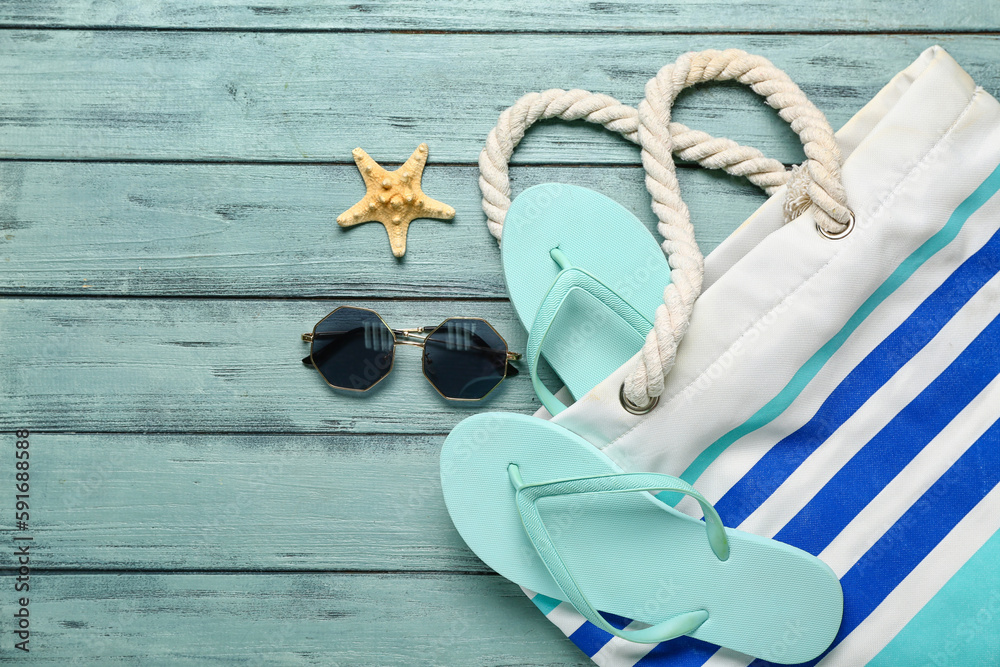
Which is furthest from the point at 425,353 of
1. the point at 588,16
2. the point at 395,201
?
the point at 588,16

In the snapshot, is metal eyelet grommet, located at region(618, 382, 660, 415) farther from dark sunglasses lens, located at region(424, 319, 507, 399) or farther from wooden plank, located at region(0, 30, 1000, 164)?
wooden plank, located at region(0, 30, 1000, 164)

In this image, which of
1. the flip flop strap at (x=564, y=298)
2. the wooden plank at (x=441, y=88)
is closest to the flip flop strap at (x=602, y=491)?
the flip flop strap at (x=564, y=298)

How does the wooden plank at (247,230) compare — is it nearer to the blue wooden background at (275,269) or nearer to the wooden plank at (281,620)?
the blue wooden background at (275,269)

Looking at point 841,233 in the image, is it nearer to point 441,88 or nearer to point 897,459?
point 897,459

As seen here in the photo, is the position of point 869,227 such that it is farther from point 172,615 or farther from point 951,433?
point 172,615

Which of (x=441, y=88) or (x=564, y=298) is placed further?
(x=441, y=88)

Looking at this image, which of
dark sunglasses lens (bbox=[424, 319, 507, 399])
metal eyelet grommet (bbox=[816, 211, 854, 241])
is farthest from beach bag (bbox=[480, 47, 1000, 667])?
dark sunglasses lens (bbox=[424, 319, 507, 399])

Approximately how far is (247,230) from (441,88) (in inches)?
10.1

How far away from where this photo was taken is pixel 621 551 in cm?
54

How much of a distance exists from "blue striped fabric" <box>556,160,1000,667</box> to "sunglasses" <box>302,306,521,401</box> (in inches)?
10.1

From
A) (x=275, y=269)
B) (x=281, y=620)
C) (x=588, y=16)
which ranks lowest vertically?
(x=281, y=620)

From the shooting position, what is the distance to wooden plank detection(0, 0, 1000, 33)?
638 millimetres

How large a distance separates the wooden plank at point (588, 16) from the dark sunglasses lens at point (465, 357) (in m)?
0.33

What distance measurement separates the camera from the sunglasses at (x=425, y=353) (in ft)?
2.00
